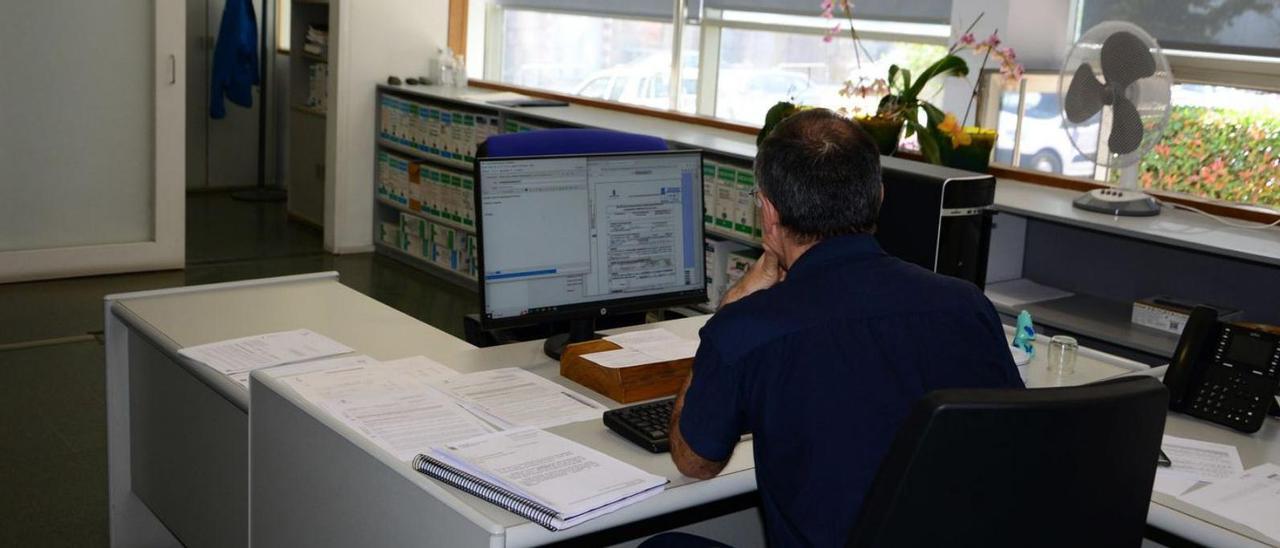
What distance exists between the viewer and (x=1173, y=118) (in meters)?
4.20

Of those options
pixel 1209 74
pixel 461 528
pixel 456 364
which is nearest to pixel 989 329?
pixel 461 528

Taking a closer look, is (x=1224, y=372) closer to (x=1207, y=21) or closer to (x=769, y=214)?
(x=769, y=214)

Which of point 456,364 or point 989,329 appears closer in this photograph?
point 989,329

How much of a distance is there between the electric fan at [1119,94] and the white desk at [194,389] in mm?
1986

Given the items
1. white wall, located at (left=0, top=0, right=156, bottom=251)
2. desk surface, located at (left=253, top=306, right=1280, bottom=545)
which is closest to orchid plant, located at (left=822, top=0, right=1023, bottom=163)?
desk surface, located at (left=253, top=306, right=1280, bottom=545)

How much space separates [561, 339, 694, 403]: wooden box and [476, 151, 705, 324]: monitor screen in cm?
13

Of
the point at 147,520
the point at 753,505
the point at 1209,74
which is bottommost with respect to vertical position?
the point at 147,520

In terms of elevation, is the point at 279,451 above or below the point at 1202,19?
below

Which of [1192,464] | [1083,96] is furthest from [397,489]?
[1083,96]

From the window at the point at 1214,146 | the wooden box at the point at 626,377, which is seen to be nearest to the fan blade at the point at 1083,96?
the window at the point at 1214,146

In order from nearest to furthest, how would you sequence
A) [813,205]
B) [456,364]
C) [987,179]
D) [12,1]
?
[813,205] → [456,364] → [987,179] → [12,1]

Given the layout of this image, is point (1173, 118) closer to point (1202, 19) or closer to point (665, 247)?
point (1202, 19)

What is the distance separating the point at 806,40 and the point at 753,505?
351cm

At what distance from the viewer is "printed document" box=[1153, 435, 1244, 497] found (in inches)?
81.8
